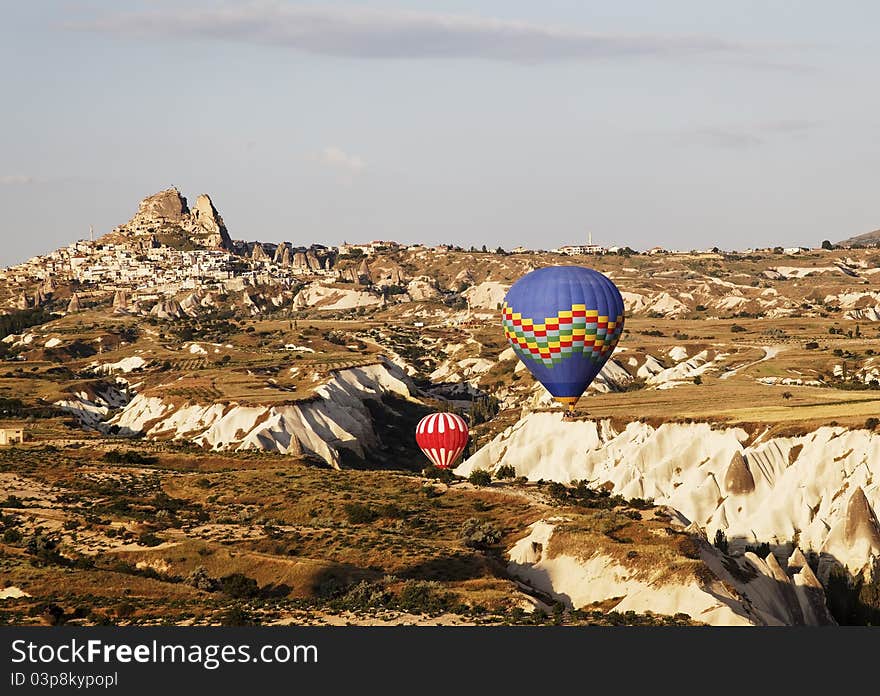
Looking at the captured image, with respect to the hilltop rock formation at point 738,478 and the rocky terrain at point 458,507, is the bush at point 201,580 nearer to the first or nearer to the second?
the rocky terrain at point 458,507

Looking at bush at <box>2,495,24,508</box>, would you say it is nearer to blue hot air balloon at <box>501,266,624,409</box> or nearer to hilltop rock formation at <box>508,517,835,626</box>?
hilltop rock formation at <box>508,517,835,626</box>

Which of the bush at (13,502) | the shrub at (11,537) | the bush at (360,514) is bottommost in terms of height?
the bush at (13,502)

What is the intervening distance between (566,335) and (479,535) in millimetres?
32515

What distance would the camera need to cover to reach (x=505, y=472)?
110 meters

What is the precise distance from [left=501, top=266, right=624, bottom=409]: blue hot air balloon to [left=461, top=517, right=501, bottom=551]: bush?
28691mm

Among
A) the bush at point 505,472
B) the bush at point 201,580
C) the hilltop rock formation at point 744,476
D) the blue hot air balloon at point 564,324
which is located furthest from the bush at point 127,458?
the bush at point 201,580

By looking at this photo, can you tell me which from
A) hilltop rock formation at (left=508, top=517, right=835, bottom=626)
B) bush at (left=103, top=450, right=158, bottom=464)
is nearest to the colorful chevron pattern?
hilltop rock formation at (left=508, top=517, right=835, bottom=626)

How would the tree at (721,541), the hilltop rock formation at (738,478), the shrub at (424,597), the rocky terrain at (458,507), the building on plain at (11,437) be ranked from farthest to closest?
1. the building on plain at (11,437)
2. the hilltop rock formation at (738,478)
3. the tree at (721,541)
4. the rocky terrain at (458,507)
5. the shrub at (424,597)

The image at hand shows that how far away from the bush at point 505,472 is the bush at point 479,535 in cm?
3570

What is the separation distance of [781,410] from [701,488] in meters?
21.7

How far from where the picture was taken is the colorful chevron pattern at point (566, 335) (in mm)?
99062

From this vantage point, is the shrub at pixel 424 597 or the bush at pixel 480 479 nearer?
the shrub at pixel 424 597

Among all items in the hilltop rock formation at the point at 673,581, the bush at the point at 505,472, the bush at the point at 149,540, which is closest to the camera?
the hilltop rock formation at the point at 673,581

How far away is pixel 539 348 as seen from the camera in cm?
10050
